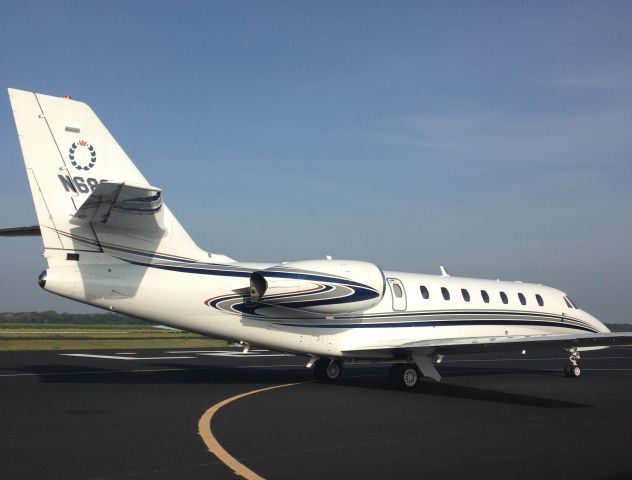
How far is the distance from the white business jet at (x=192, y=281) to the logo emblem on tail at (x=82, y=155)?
22 millimetres

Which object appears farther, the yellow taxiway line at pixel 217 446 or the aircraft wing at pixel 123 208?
the aircraft wing at pixel 123 208

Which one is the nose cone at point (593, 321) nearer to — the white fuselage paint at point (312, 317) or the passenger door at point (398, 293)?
the white fuselage paint at point (312, 317)

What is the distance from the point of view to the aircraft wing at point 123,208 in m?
12.0

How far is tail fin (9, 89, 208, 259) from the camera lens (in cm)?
1435

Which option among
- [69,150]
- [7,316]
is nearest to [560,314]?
[69,150]

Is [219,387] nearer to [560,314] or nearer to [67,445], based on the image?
[67,445]

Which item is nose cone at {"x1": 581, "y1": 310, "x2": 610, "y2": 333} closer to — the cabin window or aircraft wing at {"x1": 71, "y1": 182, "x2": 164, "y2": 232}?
the cabin window

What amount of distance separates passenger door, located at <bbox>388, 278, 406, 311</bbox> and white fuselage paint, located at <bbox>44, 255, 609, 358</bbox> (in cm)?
6

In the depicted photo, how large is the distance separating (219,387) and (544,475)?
10.3 metres

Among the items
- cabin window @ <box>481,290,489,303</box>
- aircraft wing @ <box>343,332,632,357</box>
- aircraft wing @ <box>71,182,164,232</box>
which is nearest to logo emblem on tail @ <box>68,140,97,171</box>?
aircraft wing @ <box>71,182,164,232</box>

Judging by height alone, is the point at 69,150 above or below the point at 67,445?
above

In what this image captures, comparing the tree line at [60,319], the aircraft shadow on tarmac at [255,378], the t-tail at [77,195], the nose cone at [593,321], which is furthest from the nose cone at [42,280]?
the tree line at [60,319]

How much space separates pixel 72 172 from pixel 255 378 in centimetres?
833

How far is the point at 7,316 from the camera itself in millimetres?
132375
